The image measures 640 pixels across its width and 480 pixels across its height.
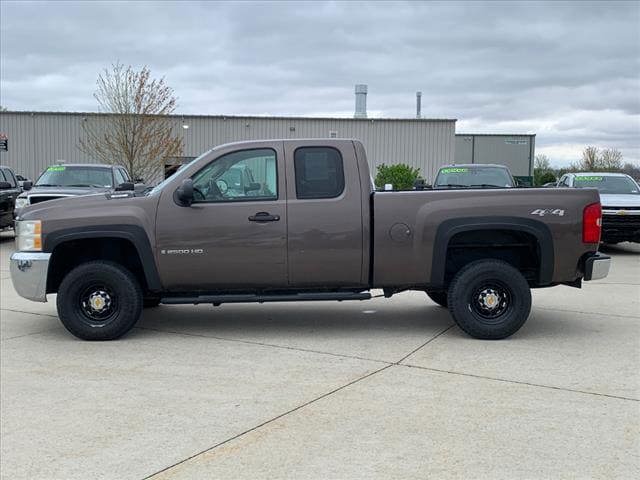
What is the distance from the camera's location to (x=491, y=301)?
6.91m

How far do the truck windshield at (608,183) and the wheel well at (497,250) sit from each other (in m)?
9.47

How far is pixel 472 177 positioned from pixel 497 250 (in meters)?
8.95

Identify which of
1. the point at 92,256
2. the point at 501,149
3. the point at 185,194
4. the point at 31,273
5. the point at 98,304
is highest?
the point at 501,149

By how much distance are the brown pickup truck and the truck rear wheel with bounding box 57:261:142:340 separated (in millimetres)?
11

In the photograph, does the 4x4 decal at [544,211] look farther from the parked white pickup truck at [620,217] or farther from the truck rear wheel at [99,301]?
the parked white pickup truck at [620,217]

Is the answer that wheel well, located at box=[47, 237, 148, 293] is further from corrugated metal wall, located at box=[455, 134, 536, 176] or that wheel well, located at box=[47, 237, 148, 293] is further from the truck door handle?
corrugated metal wall, located at box=[455, 134, 536, 176]

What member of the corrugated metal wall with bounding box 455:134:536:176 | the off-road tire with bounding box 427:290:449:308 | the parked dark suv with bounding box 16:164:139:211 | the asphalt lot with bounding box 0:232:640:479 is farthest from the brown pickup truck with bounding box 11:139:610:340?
the corrugated metal wall with bounding box 455:134:536:176

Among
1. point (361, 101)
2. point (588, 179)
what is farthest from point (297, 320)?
point (361, 101)

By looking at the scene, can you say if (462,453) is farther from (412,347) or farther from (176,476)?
(412,347)

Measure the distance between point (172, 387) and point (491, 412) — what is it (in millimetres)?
2397

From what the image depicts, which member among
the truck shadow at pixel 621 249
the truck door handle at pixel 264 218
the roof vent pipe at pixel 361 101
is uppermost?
the roof vent pipe at pixel 361 101

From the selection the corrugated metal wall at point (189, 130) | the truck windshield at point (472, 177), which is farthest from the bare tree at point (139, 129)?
the truck windshield at point (472, 177)

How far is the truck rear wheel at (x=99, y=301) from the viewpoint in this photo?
6828 millimetres

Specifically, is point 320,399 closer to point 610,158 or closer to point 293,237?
point 293,237
